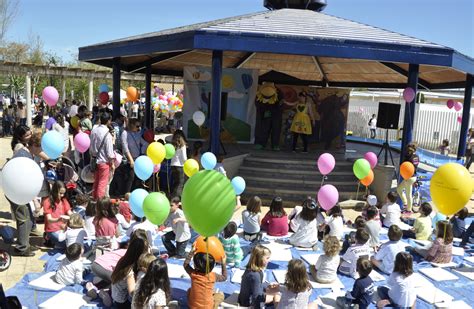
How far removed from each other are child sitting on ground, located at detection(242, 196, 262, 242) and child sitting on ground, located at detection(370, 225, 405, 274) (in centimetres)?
203

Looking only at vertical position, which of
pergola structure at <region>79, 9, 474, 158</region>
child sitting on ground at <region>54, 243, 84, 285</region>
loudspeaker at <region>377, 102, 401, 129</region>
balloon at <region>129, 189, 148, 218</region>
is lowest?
child sitting on ground at <region>54, 243, 84, 285</region>

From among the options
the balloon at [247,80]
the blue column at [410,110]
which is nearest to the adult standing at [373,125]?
the balloon at [247,80]

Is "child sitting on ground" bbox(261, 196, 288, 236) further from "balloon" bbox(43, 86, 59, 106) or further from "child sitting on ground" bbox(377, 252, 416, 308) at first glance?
"balloon" bbox(43, 86, 59, 106)

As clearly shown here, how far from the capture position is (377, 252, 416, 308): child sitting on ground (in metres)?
5.13

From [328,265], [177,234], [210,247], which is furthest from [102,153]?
[328,265]

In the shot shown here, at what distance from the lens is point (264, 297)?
5152mm

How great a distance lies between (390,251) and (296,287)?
234 centimetres

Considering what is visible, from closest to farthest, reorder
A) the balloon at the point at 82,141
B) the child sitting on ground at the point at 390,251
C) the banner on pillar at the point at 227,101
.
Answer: the child sitting on ground at the point at 390,251 → the balloon at the point at 82,141 → the banner on pillar at the point at 227,101

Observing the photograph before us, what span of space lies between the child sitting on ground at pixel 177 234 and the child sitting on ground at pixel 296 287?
7.44 ft

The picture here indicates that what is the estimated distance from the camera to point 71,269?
552 centimetres

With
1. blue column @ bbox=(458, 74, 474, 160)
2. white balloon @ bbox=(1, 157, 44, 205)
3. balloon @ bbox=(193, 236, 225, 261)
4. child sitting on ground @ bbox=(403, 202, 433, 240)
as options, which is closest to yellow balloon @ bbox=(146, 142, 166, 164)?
white balloon @ bbox=(1, 157, 44, 205)

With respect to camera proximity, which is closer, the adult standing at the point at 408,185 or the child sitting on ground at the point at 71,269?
the child sitting on ground at the point at 71,269

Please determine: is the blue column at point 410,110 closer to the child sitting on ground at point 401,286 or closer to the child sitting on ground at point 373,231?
the child sitting on ground at point 373,231

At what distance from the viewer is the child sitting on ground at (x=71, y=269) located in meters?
5.49
